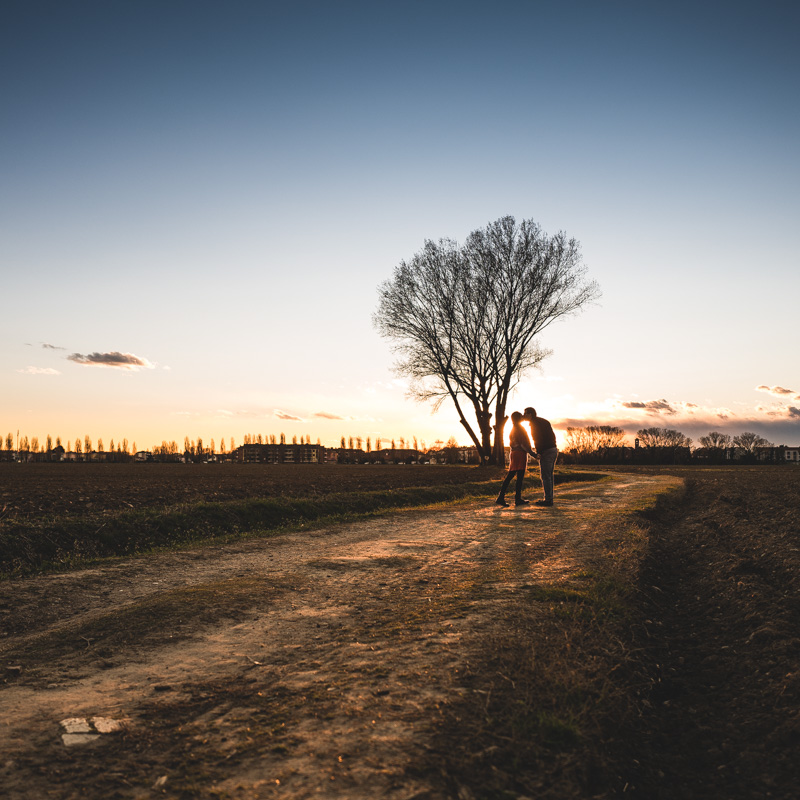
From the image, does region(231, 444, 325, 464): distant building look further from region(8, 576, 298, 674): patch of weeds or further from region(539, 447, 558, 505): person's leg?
region(8, 576, 298, 674): patch of weeds

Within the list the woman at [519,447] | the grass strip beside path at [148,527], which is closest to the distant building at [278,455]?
the grass strip beside path at [148,527]

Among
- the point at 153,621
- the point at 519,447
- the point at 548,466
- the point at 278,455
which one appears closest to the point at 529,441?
the point at 519,447

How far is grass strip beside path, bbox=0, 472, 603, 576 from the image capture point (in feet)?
27.7

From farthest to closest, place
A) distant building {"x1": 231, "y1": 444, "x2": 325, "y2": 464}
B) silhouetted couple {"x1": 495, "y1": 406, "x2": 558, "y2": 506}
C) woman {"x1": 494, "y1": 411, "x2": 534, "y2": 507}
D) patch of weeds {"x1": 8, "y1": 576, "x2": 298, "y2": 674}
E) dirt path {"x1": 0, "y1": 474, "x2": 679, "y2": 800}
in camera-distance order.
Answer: distant building {"x1": 231, "y1": 444, "x2": 325, "y2": 464}
silhouetted couple {"x1": 495, "y1": 406, "x2": 558, "y2": 506}
woman {"x1": 494, "y1": 411, "x2": 534, "y2": 507}
patch of weeds {"x1": 8, "y1": 576, "x2": 298, "y2": 674}
dirt path {"x1": 0, "y1": 474, "x2": 679, "y2": 800}

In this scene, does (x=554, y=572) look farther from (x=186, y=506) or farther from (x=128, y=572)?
(x=186, y=506)

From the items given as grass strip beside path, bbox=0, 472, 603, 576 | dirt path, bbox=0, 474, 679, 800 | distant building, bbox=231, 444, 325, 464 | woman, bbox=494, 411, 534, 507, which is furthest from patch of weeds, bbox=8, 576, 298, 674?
distant building, bbox=231, 444, 325, 464

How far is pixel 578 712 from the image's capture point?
123 inches

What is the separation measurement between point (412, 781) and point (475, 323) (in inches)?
1337

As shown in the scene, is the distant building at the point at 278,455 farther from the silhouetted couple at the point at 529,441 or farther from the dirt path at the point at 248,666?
the dirt path at the point at 248,666

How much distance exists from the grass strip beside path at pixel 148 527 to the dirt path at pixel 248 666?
5.17 ft

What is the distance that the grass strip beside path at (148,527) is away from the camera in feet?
27.7

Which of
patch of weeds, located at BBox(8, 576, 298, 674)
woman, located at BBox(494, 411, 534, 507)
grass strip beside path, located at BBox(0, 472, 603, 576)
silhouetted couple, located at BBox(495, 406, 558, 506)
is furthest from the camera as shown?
silhouetted couple, located at BBox(495, 406, 558, 506)

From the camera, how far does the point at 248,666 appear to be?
3932mm

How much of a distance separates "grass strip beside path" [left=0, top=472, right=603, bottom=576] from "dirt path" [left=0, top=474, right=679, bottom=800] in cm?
158
